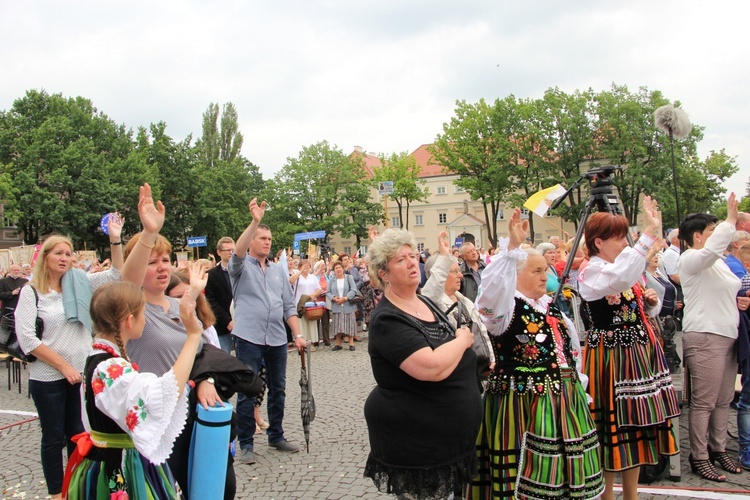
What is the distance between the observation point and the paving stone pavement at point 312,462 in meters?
4.41

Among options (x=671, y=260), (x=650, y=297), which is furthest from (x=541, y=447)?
(x=671, y=260)

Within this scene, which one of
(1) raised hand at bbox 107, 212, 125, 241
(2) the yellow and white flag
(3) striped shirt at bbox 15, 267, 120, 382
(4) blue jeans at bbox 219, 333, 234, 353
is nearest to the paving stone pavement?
(4) blue jeans at bbox 219, 333, 234, 353

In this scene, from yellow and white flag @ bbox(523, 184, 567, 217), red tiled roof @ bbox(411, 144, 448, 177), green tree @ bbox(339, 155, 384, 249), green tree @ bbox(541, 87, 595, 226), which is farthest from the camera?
red tiled roof @ bbox(411, 144, 448, 177)

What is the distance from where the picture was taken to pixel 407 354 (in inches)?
107

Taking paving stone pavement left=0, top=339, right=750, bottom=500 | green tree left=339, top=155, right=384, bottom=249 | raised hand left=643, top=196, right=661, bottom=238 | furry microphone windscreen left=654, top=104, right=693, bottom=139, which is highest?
green tree left=339, top=155, right=384, bottom=249

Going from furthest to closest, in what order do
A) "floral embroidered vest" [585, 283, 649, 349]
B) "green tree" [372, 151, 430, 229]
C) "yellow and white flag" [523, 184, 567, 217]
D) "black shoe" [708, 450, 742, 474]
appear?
"green tree" [372, 151, 430, 229], "yellow and white flag" [523, 184, 567, 217], "black shoe" [708, 450, 742, 474], "floral embroidered vest" [585, 283, 649, 349]

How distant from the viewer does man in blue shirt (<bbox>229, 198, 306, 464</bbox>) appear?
5.26m

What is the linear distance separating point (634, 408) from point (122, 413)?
10.1 feet

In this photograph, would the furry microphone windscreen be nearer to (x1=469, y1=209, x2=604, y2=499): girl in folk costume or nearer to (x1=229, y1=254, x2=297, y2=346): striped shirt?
(x1=469, y1=209, x2=604, y2=499): girl in folk costume

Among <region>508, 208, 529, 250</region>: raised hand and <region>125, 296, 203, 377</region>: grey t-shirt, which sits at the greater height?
<region>508, 208, 529, 250</region>: raised hand

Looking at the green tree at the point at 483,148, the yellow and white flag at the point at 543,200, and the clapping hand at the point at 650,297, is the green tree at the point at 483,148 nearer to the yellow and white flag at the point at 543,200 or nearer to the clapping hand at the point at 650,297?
the yellow and white flag at the point at 543,200

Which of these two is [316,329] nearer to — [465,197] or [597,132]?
[597,132]

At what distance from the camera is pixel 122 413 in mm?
2482

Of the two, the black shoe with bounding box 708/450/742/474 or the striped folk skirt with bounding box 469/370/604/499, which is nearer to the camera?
the striped folk skirt with bounding box 469/370/604/499
